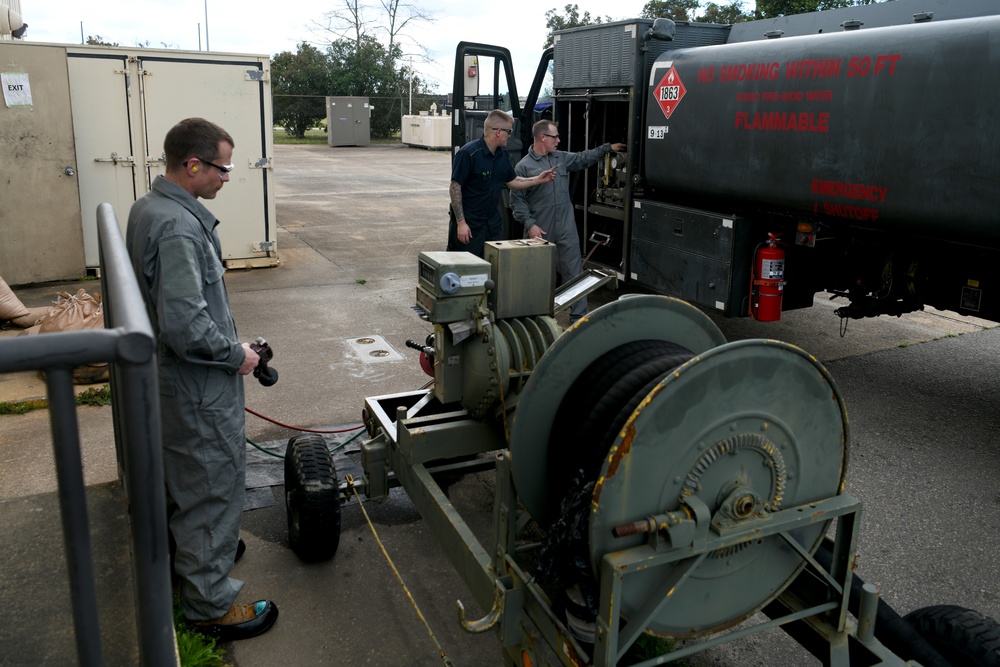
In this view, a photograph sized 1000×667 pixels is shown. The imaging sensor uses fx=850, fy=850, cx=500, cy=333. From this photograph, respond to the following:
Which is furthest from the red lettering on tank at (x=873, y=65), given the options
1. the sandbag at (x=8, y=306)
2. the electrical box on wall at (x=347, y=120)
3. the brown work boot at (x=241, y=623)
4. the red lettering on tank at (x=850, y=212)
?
the electrical box on wall at (x=347, y=120)

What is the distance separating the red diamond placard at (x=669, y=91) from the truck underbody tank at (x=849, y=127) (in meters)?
0.01

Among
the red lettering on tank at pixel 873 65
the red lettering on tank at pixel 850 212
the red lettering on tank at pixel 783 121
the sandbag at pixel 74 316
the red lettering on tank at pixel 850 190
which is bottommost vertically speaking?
the sandbag at pixel 74 316

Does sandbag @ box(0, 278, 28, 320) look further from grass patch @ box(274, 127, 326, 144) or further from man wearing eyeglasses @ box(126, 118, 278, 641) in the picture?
grass patch @ box(274, 127, 326, 144)

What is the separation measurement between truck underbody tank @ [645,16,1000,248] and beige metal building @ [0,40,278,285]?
4.88 m

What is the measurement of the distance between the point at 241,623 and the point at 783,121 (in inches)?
182

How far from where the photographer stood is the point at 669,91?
6887 millimetres

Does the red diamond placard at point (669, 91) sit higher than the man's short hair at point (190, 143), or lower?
higher

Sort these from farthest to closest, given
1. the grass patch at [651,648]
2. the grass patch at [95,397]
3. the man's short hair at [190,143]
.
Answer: the grass patch at [95,397]
the grass patch at [651,648]
the man's short hair at [190,143]

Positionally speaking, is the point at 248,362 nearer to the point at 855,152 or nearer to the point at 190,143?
the point at 190,143

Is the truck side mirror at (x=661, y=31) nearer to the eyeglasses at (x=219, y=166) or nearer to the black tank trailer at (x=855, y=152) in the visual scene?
the black tank trailer at (x=855, y=152)

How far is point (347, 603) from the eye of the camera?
3.61 meters

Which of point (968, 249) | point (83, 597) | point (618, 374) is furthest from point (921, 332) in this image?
point (83, 597)

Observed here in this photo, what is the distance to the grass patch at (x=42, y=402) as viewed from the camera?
Answer: 5484 millimetres

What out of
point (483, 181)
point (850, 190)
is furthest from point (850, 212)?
point (483, 181)
